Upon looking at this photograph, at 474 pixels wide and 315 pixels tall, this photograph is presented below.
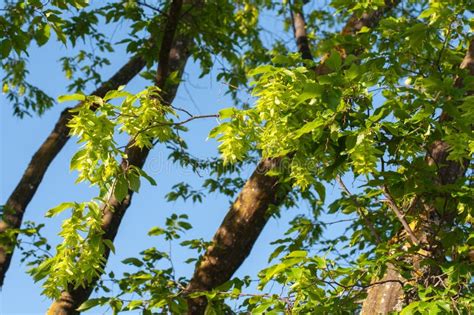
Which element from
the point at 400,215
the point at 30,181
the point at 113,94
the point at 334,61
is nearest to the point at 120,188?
the point at 113,94

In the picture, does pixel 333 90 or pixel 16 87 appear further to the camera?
pixel 16 87

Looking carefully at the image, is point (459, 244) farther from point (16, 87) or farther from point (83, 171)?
point (16, 87)

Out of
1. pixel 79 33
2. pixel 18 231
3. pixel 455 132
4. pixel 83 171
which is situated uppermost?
pixel 79 33

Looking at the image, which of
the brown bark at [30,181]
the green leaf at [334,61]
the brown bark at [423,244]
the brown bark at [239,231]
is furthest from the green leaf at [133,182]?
the brown bark at [30,181]

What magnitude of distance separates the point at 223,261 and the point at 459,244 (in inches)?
77.3

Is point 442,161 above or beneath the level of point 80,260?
above

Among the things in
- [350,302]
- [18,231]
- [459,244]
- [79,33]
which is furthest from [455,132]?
[79,33]

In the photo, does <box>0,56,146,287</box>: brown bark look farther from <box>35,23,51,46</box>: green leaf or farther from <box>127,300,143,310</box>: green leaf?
<box>127,300,143,310</box>: green leaf

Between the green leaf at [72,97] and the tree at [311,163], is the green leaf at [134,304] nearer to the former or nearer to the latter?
the tree at [311,163]

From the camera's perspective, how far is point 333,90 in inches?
117

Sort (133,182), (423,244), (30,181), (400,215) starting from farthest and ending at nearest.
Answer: (30,181) < (400,215) < (423,244) < (133,182)

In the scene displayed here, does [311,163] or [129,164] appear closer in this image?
[311,163]

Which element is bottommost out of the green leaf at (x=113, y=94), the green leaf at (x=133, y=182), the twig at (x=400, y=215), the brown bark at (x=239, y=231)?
the green leaf at (x=133, y=182)

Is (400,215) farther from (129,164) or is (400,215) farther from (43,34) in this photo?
(43,34)
